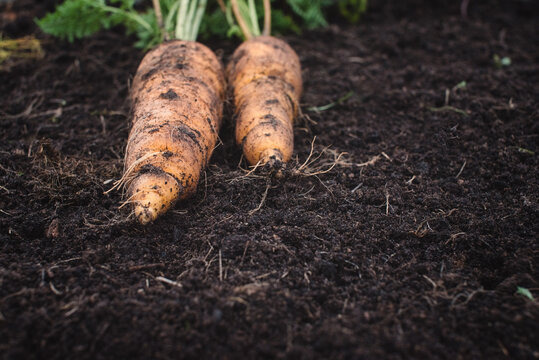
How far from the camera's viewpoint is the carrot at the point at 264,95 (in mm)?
2564

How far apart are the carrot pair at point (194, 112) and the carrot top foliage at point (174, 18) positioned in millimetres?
372

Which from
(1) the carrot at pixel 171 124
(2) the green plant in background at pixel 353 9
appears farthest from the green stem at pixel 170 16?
(2) the green plant in background at pixel 353 9

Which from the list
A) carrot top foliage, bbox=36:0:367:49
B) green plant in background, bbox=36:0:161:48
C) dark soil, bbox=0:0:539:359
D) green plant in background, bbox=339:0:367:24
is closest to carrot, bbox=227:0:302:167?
dark soil, bbox=0:0:539:359

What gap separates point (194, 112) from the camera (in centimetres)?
→ 260

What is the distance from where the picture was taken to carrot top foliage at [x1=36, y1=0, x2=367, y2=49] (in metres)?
3.32

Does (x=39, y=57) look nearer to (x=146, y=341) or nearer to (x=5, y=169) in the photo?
(x=5, y=169)

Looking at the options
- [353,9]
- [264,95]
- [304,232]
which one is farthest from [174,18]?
[304,232]

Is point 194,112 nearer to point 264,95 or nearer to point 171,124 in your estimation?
point 171,124

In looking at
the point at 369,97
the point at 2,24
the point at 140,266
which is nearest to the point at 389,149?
the point at 369,97

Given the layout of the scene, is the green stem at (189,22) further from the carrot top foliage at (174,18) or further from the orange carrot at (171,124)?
the orange carrot at (171,124)

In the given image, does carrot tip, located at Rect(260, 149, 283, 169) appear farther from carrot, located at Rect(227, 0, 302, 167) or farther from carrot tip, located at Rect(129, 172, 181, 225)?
carrot tip, located at Rect(129, 172, 181, 225)

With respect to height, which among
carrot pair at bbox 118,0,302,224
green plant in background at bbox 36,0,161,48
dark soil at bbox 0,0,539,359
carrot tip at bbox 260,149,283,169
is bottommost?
dark soil at bbox 0,0,539,359

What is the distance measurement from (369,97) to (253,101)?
1.07 m

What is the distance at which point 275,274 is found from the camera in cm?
191
